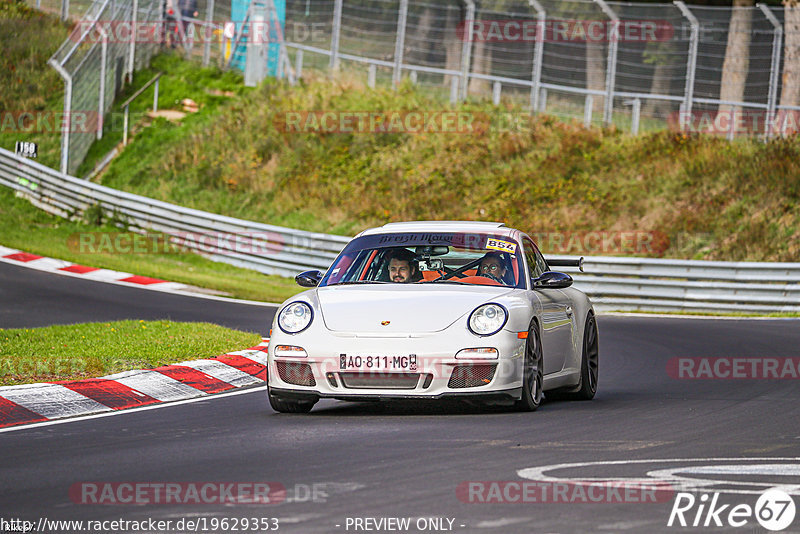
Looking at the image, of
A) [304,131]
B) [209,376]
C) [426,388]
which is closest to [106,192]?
[304,131]

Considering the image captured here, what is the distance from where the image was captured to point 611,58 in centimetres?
2977

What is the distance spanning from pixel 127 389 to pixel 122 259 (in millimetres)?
16739

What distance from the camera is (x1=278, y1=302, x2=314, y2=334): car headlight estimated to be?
904 centimetres

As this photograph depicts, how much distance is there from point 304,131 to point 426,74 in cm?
358

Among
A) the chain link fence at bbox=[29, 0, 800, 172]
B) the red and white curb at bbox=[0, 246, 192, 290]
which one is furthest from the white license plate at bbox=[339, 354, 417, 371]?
the chain link fence at bbox=[29, 0, 800, 172]

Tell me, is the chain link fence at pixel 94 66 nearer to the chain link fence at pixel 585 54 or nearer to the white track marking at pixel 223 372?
the chain link fence at pixel 585 54

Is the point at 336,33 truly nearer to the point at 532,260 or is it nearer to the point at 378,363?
the point at 532,260

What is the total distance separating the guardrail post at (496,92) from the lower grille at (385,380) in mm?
25324

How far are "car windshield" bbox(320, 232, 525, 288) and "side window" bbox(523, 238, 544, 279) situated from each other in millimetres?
163

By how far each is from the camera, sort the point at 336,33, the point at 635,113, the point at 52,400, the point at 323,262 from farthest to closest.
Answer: the point at 336,33
the point at 635,113
the point at 323,262
the point at 52,400

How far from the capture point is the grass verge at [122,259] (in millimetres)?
23781

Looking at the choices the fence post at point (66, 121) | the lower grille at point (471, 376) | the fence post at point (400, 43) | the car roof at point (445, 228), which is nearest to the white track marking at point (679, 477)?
the lower grille at point (471, 376)
